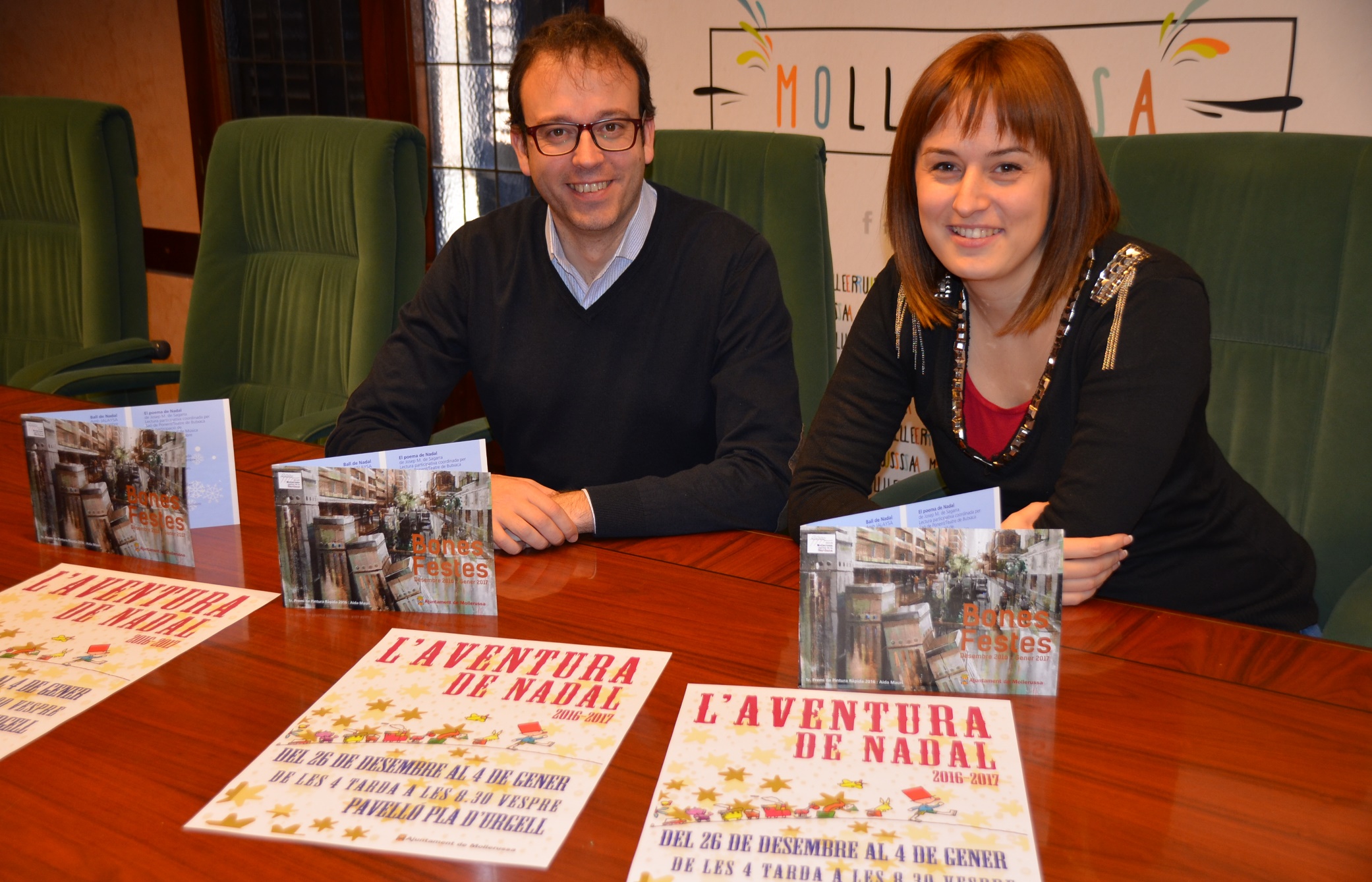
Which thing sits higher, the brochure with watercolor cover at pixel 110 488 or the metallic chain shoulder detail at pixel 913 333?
the metallic chain shoulder detail at pixel 913 333

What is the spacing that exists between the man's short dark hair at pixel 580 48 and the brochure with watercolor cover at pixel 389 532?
727 mm

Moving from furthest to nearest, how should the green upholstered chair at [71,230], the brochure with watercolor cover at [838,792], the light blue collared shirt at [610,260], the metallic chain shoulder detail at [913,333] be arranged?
1. the green upholstered chair at [71,230]
2. the light blue collared shirt at [610,260]
3. the metallic chain shoulder detail at [913,333]
4. the brochure with watercolor cover at [838,792]

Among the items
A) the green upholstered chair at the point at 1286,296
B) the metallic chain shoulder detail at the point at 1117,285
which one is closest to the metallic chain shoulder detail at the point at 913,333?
the metallic chain shoulder detail at the point at 1117,285

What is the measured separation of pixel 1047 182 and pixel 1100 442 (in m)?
0.31

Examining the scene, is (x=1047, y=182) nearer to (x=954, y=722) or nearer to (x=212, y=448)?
(x=954, y=722)

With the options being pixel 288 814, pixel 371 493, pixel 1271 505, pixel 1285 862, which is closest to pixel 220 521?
pixel 371 493

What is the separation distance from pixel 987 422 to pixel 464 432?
0.92m

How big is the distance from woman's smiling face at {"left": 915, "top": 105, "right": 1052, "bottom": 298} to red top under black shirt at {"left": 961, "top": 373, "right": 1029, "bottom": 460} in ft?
0.54

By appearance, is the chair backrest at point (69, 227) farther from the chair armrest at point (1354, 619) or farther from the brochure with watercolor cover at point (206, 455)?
Answer: the chair armrest at point (1354, 619)

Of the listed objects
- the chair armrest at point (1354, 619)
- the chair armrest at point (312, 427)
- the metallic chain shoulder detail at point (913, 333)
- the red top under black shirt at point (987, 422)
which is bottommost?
the chair armrest at point (1354, 619)

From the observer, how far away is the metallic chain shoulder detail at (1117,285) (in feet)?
4.09

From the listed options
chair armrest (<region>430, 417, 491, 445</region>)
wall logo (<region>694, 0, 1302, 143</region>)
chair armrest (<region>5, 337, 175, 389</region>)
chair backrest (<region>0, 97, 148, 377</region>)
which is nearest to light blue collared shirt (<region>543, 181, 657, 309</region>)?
chair armrest (<region>430, 417, 491, 445</region>)

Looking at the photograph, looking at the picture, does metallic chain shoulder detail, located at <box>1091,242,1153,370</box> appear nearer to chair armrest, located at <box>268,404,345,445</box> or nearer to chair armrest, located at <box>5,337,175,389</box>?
chair armrest, located at <box>268,404,345,445</box>

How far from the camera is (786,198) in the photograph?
1850 millimetres
